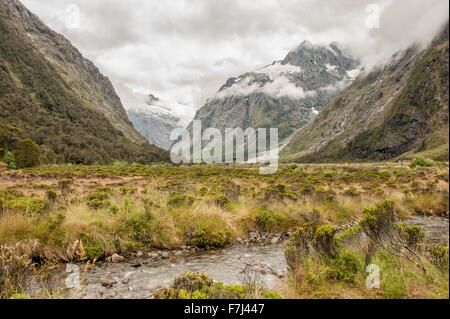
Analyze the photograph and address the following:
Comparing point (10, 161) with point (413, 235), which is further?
point (10, 161)

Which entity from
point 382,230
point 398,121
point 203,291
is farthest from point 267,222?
point 398,121

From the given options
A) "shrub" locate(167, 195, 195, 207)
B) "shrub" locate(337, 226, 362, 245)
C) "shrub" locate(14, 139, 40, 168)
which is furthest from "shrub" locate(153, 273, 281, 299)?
"shrub" locate(14, 139, 40, 168)

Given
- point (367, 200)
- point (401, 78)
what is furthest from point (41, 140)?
point (401, 78)

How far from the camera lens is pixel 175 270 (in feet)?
20.2

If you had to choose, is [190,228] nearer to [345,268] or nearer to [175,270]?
[175,270]

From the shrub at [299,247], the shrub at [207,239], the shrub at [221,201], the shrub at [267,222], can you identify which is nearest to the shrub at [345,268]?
the shrub at [299,247]

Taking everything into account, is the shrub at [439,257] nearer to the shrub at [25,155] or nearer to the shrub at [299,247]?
the shrub at [299,247]

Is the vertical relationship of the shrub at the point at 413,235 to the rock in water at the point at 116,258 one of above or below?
above

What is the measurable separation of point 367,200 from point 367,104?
21504cm

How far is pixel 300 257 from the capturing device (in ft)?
17.8

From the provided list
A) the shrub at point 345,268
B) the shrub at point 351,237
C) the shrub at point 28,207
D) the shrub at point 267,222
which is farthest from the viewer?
the shrub at point 267,222

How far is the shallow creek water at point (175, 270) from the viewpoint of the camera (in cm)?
510

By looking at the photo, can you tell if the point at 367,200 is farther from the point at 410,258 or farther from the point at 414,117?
the point at 414,117

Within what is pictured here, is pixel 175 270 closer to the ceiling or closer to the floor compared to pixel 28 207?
closer to the floor
